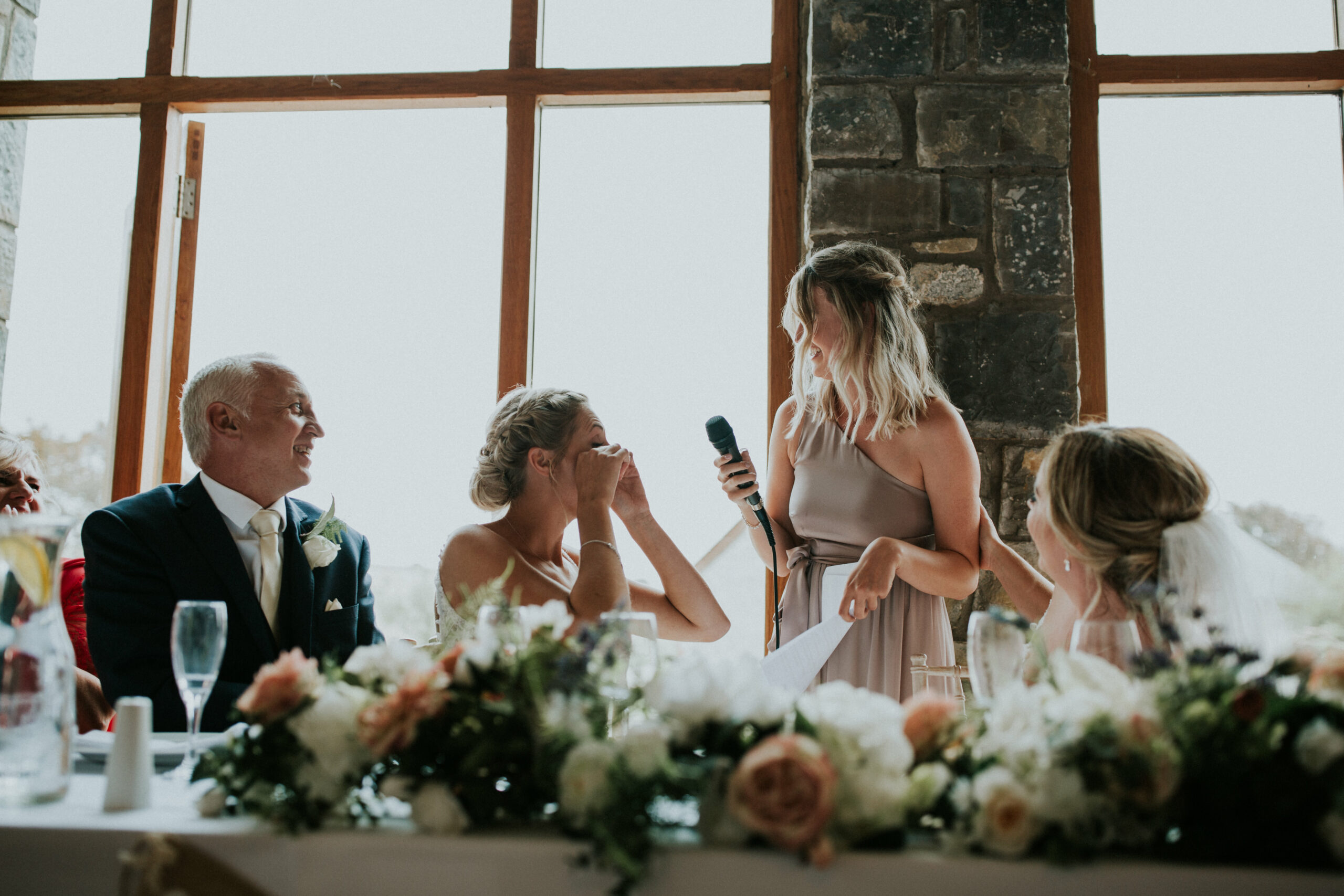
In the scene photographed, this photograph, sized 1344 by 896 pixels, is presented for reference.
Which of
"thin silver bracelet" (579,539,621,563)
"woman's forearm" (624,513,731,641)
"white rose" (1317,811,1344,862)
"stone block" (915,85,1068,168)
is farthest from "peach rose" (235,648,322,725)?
→ "stone block" (915,85,1068,168)

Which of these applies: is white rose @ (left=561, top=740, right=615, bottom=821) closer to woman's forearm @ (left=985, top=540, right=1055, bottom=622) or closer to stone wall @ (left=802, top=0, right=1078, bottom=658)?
woman's forearm @ (left=985, top=540, right=1055, bottom=622)

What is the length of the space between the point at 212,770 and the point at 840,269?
1663mm

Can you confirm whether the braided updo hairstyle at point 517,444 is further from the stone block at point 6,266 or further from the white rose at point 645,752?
the stone block at point 6,266

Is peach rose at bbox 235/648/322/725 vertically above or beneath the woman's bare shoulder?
beneath

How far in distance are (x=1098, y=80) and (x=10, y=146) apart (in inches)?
132

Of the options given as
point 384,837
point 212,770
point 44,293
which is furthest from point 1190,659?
point 44,293

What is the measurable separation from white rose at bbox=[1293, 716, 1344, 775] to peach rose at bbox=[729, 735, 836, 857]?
0.39 m

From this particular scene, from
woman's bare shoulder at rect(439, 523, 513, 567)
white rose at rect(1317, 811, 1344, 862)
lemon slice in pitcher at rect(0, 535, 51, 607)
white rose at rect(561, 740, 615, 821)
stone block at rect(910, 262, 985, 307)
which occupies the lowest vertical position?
white rose at rect(1317, 811, 1344, 862)

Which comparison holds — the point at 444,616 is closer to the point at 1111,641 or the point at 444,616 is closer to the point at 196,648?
the point at 196,648

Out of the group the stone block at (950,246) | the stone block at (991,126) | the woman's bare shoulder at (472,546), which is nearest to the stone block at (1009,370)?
the stone block at (950,246)

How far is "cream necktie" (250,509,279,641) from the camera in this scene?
210 cm

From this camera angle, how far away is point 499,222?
3002mm

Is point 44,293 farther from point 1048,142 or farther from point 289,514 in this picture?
point 1048,142

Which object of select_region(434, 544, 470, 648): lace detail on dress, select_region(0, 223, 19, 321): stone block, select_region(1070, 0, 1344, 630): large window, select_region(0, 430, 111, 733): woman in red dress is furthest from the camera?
select_region(0, 223, 19, 321): stone block
